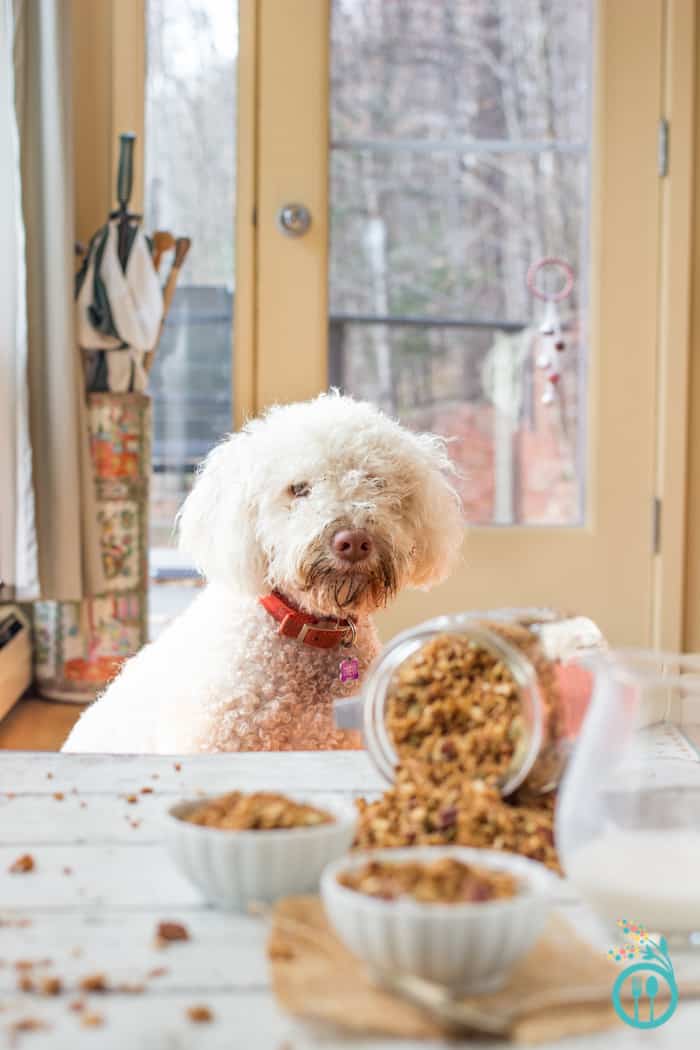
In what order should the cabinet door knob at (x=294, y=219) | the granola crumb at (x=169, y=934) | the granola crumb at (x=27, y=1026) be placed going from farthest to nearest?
1. the cabinet door knob at (x=294, y=219)
2. the granola crumb at (x=169, y=934)
3. the granola crumb at (x=27, y=1026)

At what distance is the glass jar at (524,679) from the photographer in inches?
34.3

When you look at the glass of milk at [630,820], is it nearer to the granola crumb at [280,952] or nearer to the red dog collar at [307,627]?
the granola crumb at [280,952]

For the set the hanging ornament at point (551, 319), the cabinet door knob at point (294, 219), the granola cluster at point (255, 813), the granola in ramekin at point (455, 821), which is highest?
the cabinet door knob at point (294, 219)

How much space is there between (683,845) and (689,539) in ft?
7.63

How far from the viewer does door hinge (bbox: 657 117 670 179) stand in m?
2.90

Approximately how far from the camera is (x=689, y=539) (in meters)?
2.96

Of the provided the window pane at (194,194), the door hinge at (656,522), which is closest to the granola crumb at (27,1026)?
the window pane at (194,194)

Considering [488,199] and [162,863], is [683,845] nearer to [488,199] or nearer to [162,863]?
[162,863]

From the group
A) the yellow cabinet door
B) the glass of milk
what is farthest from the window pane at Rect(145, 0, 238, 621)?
the glass of milk

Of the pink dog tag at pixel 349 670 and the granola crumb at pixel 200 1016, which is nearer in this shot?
the granola crumb at pixel 200 1016

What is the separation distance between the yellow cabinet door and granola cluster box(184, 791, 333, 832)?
80.7 inches

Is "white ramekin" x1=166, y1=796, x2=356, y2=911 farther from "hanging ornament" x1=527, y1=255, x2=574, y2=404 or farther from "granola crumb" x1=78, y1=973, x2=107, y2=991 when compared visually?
"hanging ornament" x1=527, y1=255, x2=574, y2=404

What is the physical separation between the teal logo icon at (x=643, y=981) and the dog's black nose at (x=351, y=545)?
0.89 meters

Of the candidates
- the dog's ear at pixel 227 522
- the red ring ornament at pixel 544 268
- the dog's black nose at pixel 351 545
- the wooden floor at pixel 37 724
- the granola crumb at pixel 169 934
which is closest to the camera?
the granola crumb at pixel 169 934
